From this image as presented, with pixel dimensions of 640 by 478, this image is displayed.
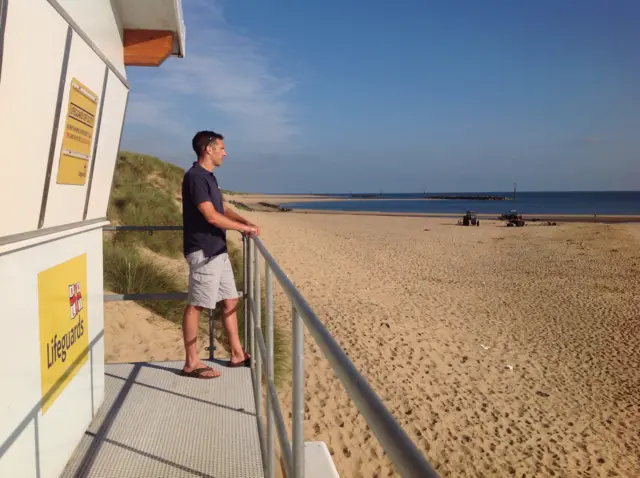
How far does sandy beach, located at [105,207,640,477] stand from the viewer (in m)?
5.39

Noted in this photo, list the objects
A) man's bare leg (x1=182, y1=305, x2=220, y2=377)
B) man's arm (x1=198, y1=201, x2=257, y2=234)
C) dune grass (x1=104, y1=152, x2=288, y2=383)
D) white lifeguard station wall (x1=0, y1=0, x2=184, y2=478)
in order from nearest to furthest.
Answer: white lifeguard station wall (x1=0, y1=0, x2=184, y2=478) < man's arm (x1=198, y1=201, x2=257, y2=234) < man's bare leg (x1=182, y1=305, x2=220, y2=377) < dune grass (x1=104, y1=152, x2=288, y2=383)

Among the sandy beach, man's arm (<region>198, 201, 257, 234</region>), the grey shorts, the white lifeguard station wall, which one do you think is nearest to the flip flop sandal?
the grey shorts

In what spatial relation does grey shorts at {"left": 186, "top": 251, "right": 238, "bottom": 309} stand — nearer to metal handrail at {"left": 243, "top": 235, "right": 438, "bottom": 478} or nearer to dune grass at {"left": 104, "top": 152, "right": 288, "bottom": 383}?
metal handrail at {"left": 243, "top": 235, "right": 438, "bottom": 478}

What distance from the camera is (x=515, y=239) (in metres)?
26.1

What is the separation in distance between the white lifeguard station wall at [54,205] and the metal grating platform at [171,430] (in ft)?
0.45

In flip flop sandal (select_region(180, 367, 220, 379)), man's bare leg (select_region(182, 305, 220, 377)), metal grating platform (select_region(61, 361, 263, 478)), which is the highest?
man's bare leg (select_region(182, 305, 220, 377))

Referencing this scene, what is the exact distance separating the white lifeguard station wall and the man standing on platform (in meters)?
0.55

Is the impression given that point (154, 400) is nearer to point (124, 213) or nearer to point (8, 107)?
point (8, 107)

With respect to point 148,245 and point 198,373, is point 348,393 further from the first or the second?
point 148,245

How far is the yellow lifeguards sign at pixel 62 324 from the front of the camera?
87.6 inches

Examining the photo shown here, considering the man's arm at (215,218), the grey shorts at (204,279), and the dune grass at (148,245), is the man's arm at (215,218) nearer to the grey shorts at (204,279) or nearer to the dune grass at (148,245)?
the grey shorts at (204,279)

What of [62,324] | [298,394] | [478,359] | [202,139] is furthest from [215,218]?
[478,359]

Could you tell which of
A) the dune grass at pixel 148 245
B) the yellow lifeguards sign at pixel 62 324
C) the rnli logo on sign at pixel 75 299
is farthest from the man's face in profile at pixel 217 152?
the dune grass at pixel 148 245

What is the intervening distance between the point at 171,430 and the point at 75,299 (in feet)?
3.23
